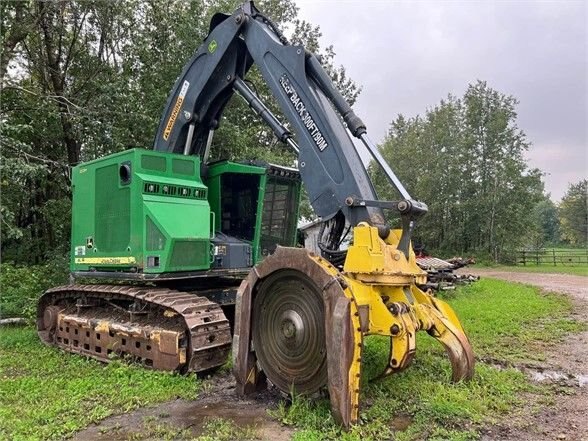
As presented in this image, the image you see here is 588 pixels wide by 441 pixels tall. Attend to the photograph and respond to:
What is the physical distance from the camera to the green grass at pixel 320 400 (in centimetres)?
383

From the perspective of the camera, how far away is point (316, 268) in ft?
13.3

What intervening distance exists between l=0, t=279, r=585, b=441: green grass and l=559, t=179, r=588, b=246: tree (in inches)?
2277

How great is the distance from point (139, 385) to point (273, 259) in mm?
2061

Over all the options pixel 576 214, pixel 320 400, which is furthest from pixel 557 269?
pixel 576 214

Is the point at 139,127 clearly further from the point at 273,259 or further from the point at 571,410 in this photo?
the point at 571,410

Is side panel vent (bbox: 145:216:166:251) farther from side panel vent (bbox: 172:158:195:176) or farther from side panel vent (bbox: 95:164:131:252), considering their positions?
side panel vent (bbox: 172:158:195:176)

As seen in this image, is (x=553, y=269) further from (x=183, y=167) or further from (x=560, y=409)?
(x=183, y=167)

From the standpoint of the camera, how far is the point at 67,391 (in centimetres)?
500

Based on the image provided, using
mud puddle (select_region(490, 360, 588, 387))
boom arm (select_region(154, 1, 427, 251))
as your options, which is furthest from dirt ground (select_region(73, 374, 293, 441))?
mud puddle (select_region(490, 360, 588, 387))

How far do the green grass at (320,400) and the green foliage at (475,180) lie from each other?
24.7 metres

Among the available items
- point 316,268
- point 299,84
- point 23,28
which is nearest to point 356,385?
point 316,268

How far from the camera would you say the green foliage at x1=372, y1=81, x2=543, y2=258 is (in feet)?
107

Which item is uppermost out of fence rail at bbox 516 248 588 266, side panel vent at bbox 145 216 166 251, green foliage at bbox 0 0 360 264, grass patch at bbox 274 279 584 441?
green foliage at bbox 0 0 360 264

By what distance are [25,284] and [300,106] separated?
325 inches
